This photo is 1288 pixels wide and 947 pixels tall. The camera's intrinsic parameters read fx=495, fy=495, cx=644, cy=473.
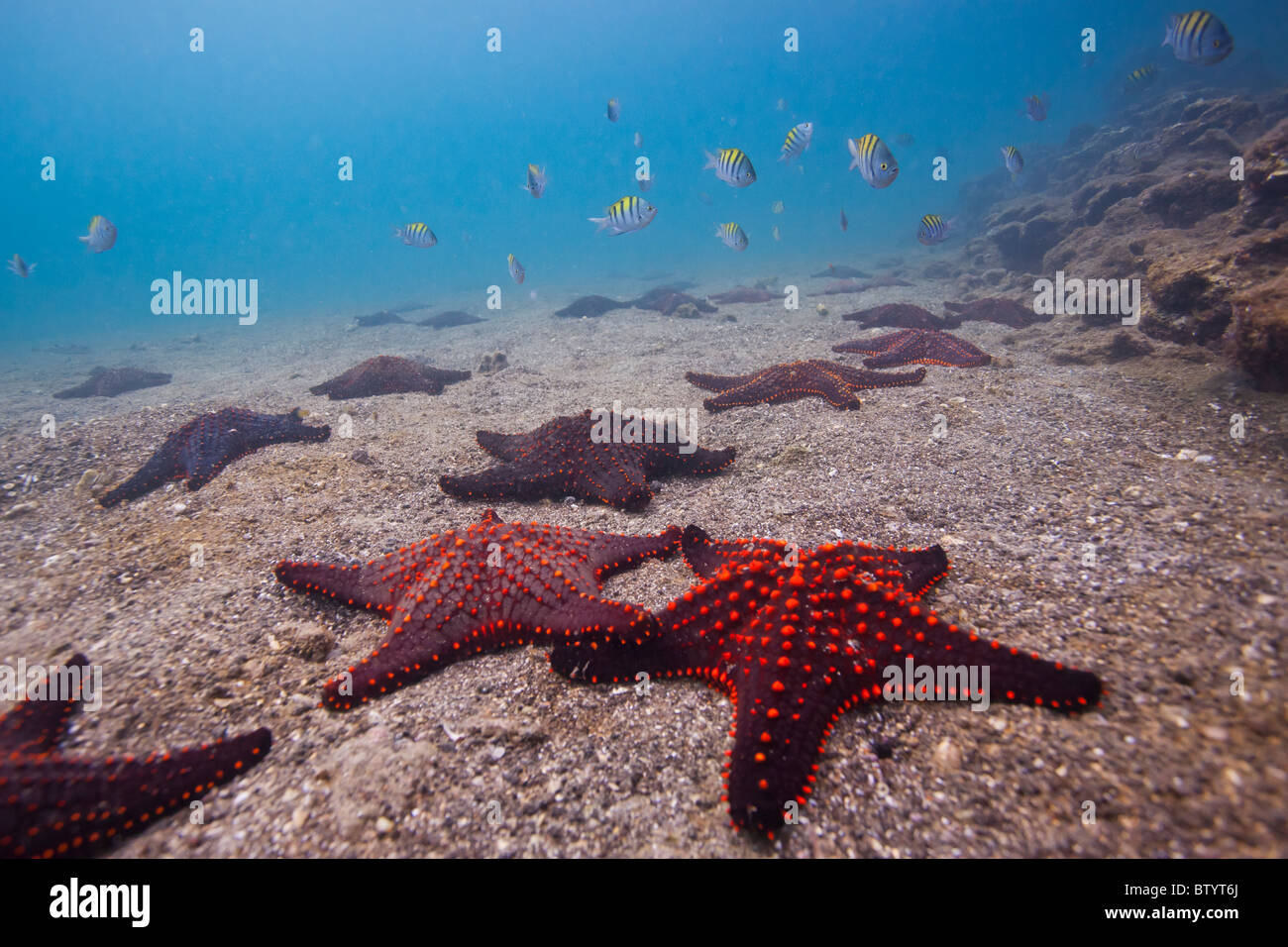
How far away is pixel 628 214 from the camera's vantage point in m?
10.3

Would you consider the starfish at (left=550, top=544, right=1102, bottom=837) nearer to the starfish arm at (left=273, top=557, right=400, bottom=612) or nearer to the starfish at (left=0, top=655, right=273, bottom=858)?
the starfish arm at (left=273, top=557, right=400, bottom=612)

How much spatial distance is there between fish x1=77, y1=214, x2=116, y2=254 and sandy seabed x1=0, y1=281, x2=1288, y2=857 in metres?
6.31

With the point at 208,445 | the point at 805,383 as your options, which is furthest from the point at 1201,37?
the point at 208,445

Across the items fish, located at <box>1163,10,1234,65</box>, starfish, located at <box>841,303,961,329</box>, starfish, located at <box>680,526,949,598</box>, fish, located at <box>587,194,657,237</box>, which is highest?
fish, located at <box>1163,10,1234,65</box>

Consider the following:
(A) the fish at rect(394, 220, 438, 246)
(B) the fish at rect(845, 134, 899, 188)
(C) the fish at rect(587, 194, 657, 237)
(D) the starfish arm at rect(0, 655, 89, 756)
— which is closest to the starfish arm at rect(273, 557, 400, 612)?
(D) the starfish arm at rect(0, 655, 89, 756)

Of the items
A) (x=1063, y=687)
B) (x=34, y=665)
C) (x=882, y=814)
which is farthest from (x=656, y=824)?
(x=34, y=665)

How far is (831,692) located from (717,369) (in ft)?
36.6

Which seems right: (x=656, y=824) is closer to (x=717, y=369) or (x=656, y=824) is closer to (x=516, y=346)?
(x=717, y=369)

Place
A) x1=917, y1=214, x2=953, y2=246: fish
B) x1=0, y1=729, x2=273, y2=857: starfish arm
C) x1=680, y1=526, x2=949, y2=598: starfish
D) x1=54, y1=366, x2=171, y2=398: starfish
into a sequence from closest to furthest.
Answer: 1. x1=0, y1=729, x2=273, y2=857: starfish arm
2. x1=680, y1=526, x2=949, y2=598: starfish
3. x1=917, y1=214, x2=953, y2=246: fish
4. x1=54, y1=366, x2=171, y2=398: starfish

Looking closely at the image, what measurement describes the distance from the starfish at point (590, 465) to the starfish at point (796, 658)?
9.28ft

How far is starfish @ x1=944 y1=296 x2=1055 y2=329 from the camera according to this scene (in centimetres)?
1417

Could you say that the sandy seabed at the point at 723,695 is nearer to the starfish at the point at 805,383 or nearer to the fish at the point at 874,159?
the starfish at the point at 805,383

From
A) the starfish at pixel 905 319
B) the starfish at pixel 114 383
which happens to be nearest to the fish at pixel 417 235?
the starfish at pixel 114 383

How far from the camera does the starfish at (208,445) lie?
7.53 m
